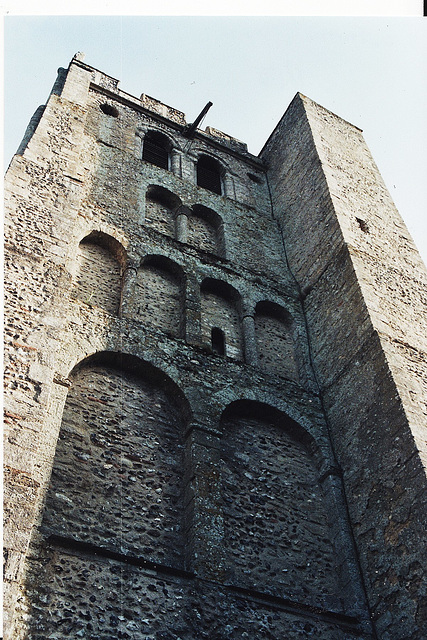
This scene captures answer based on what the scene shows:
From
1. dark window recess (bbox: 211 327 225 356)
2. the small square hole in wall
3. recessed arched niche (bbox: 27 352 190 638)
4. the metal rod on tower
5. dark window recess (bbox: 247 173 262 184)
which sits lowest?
recessed arched niche (bbox: 27 352 190 638)

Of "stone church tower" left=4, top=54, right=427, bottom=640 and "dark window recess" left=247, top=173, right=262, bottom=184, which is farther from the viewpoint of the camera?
"dark window recess" left=247, top=173, right=262, bottom=184

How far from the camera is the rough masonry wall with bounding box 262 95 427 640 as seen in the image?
721cm

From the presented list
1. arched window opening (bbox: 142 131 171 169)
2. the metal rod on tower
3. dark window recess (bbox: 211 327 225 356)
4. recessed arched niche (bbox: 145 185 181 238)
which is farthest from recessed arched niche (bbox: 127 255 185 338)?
the metal rod on tower

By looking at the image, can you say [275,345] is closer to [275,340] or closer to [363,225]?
[275,340]

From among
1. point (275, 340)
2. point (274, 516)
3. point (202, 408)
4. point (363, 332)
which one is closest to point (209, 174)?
point (275, 340)

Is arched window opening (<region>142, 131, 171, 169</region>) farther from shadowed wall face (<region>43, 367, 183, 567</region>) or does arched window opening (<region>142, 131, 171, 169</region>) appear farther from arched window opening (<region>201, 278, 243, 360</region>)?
shadowed wall face (<region>43, 367, 183, 567</region>)

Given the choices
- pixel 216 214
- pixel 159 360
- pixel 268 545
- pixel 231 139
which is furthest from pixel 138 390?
pixel 231 139

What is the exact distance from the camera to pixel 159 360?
8.86 m

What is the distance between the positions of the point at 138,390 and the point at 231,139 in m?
10.8

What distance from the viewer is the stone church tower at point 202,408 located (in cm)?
631

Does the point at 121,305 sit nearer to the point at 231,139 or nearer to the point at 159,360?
the point at 159,360

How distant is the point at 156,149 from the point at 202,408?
8.50 metres

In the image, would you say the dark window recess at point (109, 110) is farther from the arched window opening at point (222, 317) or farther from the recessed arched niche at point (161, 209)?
the arched window opening at point (222, 317)

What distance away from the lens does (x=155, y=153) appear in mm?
14961
